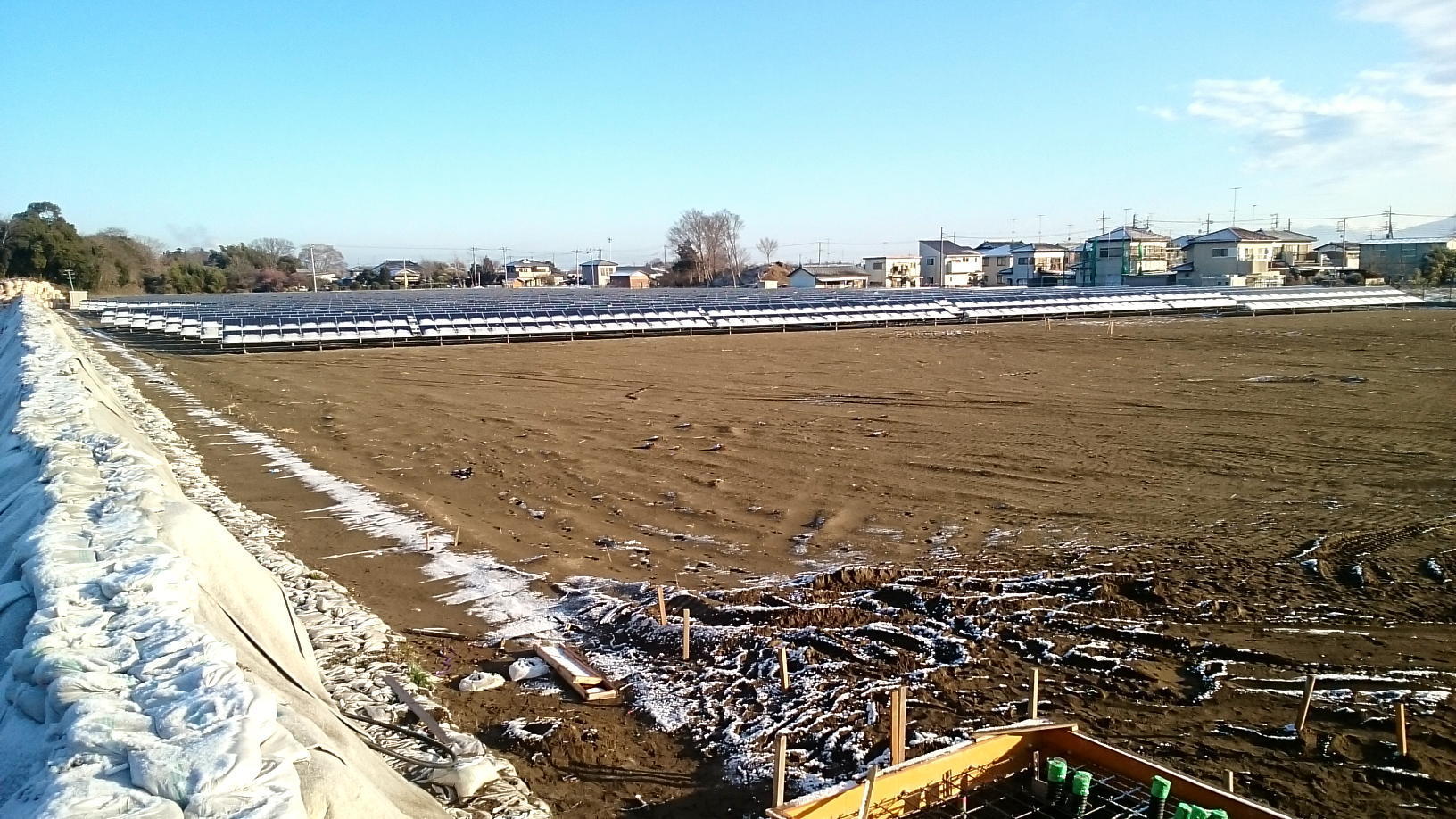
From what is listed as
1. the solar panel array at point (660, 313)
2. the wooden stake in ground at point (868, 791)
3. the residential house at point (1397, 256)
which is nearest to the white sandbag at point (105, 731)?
the wooden stake in ground at point (868, 791)

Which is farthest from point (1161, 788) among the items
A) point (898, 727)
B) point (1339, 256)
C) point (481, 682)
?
point (1339, 256)

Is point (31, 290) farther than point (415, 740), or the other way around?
point (31, 290)

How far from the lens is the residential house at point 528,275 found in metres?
96.6

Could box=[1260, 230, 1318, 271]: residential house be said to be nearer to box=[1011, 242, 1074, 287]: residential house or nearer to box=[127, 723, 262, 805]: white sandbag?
box=[1011, 242, 1074, 287]: residential house

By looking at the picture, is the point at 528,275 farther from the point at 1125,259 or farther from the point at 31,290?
the point at 1125,259

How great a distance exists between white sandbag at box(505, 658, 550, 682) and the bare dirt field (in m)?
0.26

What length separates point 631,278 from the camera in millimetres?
91062

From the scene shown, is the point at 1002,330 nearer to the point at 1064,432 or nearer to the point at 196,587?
the point at 1064,432

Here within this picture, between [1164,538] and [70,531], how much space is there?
28.9ft

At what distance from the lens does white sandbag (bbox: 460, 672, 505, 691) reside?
566cm

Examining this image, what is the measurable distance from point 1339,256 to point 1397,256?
892cm

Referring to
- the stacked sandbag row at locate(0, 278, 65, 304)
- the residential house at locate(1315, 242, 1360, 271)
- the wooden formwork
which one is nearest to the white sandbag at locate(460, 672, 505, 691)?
the wooden formwork

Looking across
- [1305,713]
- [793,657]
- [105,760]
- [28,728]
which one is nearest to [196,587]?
[28,728]

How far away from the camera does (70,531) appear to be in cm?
471
